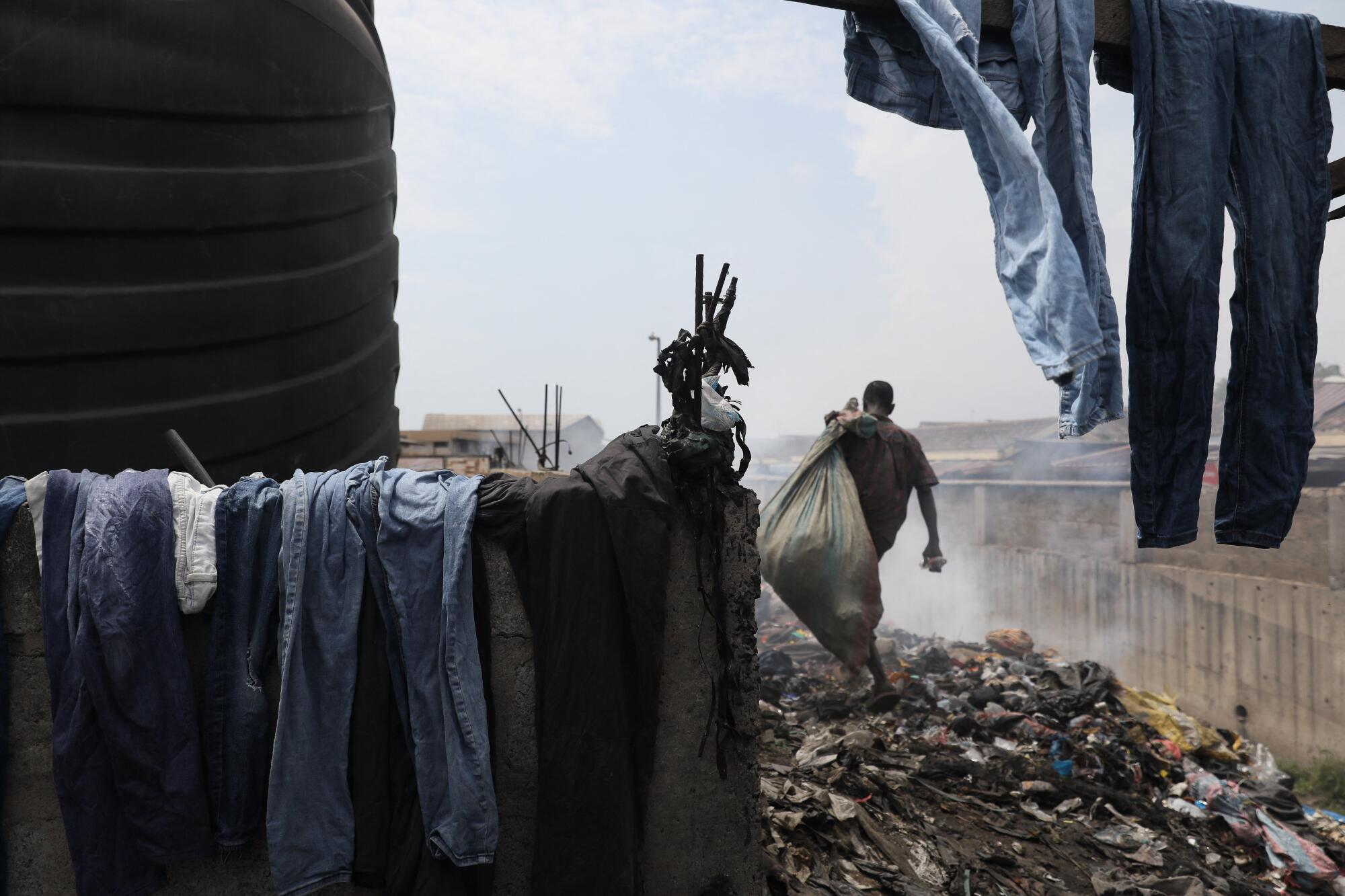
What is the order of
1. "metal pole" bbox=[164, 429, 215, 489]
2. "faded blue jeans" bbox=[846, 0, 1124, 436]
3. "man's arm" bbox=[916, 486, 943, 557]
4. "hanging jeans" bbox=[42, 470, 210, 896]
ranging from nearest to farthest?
"hanging jeans" bbox=[42, 470, 210, 896], "faded blue jeans" bbox=[846, 0, 1124, 436], "metal pole" bbox=[164, 429, 215, 489], "man's arm" bbox=[916, 486, 943, 557]

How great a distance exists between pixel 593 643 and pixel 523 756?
37 cm

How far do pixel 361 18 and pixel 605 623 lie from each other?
10.5 feet

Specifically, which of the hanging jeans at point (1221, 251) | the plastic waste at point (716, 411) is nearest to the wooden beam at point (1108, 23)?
the hanging jeans at point (1221, 251)

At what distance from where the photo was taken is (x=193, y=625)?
6.72 ft

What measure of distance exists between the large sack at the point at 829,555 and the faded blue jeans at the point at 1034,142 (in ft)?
9.37

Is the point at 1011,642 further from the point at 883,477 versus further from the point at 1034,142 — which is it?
the point at 1034,142

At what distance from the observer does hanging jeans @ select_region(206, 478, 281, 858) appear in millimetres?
2004

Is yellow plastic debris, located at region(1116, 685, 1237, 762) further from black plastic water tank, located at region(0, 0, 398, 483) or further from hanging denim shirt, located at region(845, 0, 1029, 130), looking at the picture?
black plastic water tank, located at region(0, 0, 398, 483)

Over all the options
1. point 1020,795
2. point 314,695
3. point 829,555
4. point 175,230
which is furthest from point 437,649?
point 1020,795

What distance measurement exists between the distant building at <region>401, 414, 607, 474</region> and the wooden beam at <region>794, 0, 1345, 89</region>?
5.17 ft

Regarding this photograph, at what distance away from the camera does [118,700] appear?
1.93 m

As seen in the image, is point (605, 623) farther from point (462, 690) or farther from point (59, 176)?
point (59, 176)

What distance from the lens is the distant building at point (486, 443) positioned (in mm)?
9867

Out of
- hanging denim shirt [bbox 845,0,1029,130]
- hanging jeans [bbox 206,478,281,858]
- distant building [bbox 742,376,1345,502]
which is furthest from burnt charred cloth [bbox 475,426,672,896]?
distant building [bbox 742,376,1345,502]
